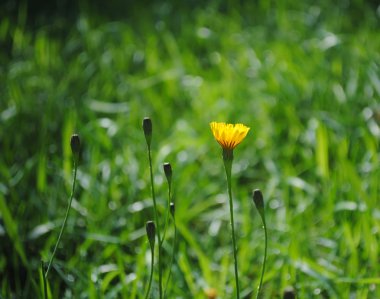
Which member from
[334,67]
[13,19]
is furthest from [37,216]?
[13,19]

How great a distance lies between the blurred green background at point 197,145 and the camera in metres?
1.63

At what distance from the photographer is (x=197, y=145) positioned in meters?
2.18

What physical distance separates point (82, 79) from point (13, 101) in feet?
1.23

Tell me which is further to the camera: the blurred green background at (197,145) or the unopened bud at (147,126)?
the blurred green background at (197,145)

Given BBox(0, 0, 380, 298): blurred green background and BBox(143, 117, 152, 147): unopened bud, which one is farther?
BBox(0, 0, 380, 298): blurred green background

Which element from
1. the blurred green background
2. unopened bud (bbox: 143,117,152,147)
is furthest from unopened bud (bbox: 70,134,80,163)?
the blurred green background

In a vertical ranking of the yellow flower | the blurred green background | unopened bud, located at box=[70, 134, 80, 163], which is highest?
the yellow flower

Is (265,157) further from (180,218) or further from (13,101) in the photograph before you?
(13,101)

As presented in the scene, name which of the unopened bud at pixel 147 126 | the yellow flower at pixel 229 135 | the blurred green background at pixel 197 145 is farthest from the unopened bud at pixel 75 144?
the blurred green background at pixel 197 145

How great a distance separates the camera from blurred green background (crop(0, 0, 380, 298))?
1626 millimetres

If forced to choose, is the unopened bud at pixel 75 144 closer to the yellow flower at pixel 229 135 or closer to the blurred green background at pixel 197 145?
the yellow flower at pixel 229 135

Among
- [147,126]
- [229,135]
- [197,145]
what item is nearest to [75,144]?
[147,126]

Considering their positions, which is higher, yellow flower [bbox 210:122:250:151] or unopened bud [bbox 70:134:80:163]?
yellow flower [bbox 210:122:250:151]

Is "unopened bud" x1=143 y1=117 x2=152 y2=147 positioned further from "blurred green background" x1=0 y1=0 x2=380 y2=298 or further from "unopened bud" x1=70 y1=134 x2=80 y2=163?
"blurred green background" x1=0 y1=0 x2=380 y2=298
